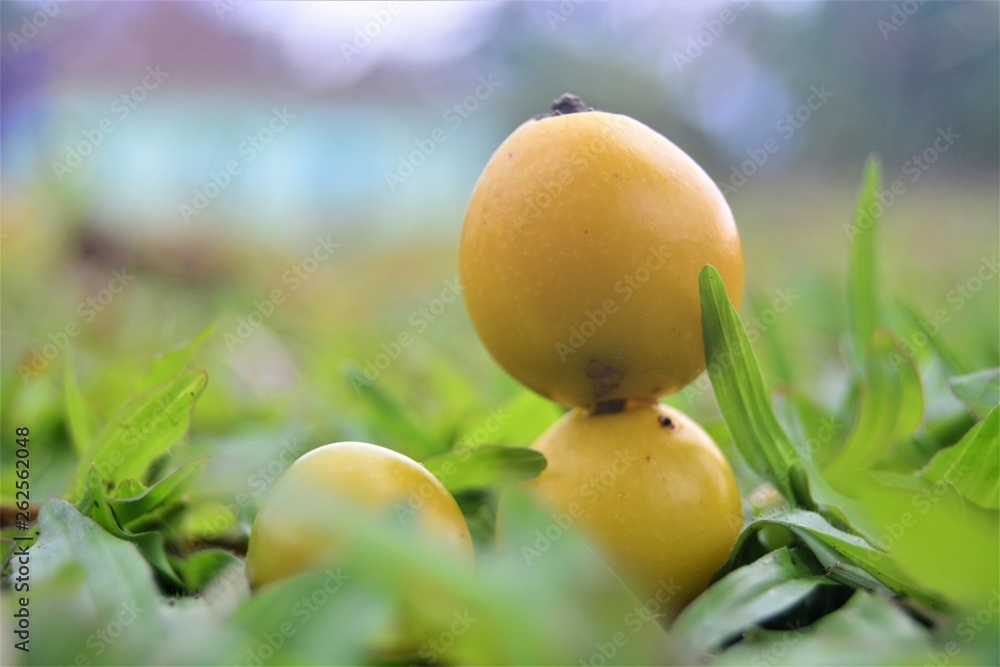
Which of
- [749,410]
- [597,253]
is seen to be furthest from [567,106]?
[749,410]

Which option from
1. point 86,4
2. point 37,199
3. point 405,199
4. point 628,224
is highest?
point 86,4

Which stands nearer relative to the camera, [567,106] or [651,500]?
[651,500]

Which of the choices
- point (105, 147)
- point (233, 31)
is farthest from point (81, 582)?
point (233, 31)

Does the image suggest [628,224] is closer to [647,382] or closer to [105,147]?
[647,382]

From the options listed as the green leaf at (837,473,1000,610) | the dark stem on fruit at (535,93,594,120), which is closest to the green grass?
the green leaf at (837,473,1000,610)

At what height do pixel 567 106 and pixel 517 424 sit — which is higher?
pixel 567 106

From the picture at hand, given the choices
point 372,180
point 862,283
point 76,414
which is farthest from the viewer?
point 372,180

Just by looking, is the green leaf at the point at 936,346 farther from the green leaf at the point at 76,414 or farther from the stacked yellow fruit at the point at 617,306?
the green leaf at the point at 76,414

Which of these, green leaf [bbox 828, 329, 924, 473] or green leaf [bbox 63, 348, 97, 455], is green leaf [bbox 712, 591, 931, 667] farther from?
green leaf [bbox 63, 348, 97, 455]

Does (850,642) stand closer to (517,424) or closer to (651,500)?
(651,500)
